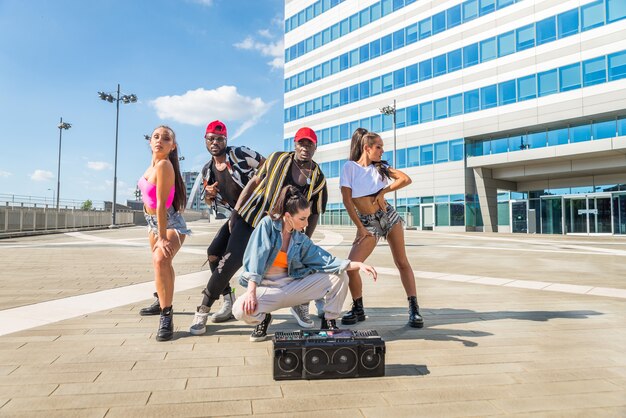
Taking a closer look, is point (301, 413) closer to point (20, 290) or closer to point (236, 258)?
point (236, 258)

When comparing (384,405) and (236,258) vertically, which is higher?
(236,258)

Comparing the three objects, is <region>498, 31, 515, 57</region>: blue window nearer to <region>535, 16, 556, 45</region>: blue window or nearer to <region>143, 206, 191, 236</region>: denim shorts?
<region>535, 16, 556, 45</region>: blue window

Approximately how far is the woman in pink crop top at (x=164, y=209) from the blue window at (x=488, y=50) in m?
29.7

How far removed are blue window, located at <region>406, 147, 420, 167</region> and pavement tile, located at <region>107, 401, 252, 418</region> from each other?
31.9m

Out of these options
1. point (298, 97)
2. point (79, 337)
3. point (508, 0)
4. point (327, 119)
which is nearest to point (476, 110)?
point (508, 0)

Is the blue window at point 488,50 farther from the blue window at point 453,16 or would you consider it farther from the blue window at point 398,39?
the blue window at point 398,39

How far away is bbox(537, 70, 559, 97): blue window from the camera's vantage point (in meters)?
24.9

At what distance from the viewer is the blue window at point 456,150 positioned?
96.4ft

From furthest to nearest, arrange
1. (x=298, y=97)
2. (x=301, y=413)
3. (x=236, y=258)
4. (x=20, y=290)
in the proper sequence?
(x=298, y=97)
(x=20, y=290)
(x=236, y=258)
(x=301, y=413)

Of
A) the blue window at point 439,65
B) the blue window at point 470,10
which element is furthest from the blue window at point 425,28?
the blue window at point 470,10

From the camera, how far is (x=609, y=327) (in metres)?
3.69

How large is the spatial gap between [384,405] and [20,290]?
555 cm

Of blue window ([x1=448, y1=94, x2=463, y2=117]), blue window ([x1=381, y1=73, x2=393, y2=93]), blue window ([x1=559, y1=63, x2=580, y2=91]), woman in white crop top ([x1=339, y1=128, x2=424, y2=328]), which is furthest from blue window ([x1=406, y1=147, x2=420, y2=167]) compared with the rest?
woman in white crop top ([x1=339, y1=128, x2=424, y2=328])

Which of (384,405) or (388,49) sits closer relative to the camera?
(384,405)
